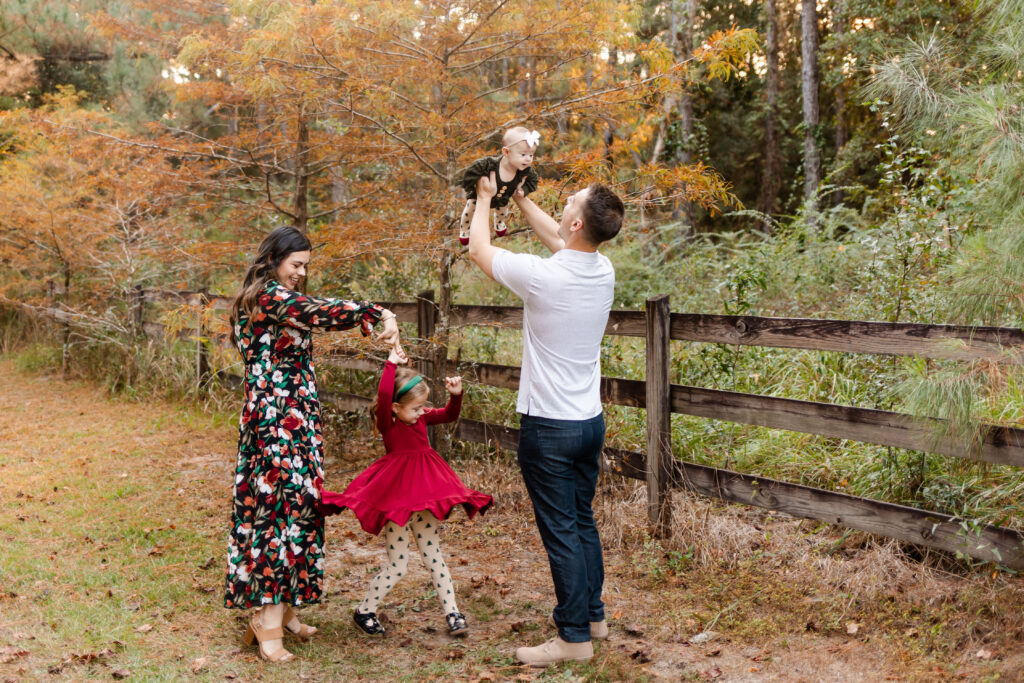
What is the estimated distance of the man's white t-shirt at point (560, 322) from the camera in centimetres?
329

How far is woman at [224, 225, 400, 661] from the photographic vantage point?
3604mm

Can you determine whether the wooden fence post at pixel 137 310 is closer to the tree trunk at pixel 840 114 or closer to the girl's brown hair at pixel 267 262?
the girl's brown hair at pixel 267 262

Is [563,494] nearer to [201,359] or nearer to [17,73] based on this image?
[201,359]

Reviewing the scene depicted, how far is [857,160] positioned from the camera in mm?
17484

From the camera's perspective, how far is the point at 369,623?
12.8ft

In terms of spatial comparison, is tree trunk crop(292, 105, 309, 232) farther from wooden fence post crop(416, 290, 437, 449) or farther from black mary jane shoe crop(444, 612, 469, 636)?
black mary jane shoe crop(444, 612, 469, 636)

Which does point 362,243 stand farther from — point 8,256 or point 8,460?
point 8,256

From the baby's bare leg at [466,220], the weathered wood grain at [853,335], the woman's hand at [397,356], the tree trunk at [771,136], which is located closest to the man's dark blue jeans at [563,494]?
the woman's hand at [397,356]

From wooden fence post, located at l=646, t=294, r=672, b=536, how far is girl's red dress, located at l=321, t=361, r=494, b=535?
1.35 m

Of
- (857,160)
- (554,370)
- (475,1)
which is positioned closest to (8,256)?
(475,1)

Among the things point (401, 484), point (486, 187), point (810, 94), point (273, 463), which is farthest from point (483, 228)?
point (810, 94)

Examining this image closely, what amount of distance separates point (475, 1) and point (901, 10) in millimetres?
11195

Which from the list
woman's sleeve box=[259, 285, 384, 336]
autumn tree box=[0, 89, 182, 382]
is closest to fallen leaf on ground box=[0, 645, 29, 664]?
woman's sleeve box=[259, 285, 384, 336]

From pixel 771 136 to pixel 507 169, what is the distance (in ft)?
63.5
